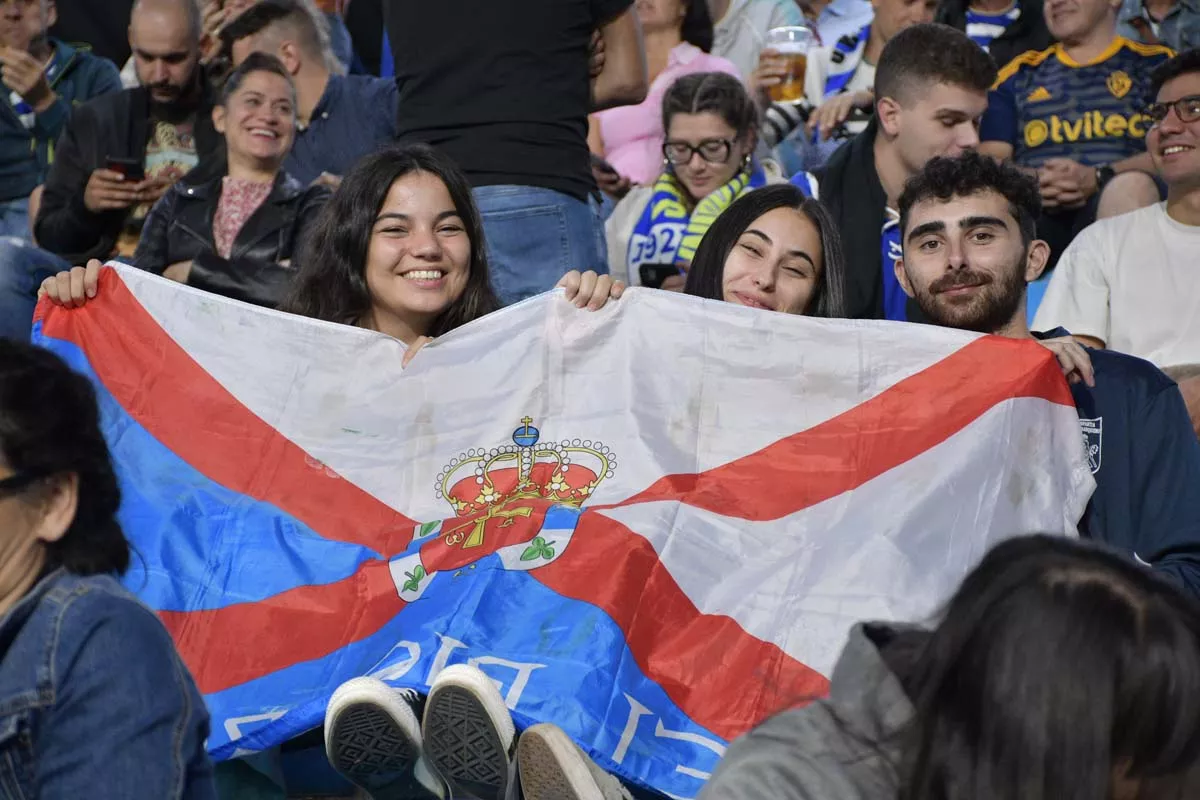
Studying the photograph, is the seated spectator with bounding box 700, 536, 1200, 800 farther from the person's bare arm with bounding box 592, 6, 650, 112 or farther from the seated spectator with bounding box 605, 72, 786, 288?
the seated spectator with bounding box 605, 72, 786, 288

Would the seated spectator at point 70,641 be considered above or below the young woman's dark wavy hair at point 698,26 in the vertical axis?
below

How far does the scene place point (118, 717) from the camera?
2248 mm

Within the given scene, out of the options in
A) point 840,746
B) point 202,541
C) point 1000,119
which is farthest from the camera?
point 1000,119

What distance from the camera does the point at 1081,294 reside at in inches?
229

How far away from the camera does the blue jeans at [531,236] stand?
496cm

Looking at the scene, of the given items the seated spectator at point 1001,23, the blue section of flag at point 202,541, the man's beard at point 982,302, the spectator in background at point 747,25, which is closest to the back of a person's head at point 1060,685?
the blue section of flag at point 202,541

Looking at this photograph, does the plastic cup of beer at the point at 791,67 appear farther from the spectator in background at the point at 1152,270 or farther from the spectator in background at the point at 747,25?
the spectator in background at the point at 1152,270

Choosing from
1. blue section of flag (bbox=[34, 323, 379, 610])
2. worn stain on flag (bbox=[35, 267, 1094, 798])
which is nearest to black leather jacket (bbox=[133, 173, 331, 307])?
worn stain on flag (bbox=[35, 267, 1094, 798])

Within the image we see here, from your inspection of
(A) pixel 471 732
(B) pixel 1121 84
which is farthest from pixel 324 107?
(A) pixel 471 732

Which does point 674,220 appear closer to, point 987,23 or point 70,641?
point 987,23

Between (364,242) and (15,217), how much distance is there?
3.47 metres

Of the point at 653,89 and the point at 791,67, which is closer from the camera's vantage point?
the point at 653,89

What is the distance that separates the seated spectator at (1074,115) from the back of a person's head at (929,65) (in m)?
0.62

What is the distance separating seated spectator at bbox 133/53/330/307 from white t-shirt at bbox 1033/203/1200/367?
8.69 ft
